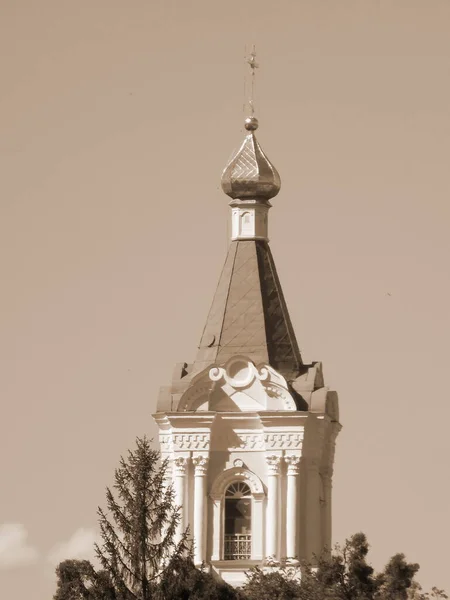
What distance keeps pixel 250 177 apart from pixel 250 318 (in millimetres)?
3180

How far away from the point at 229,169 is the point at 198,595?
11921mm

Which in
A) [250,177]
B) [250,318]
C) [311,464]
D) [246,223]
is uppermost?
[250,177]

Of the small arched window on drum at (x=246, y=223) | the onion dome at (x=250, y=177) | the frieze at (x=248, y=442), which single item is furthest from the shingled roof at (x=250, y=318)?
Answer: the frieze at (x=248, y=442)

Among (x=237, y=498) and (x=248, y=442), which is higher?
(x=248, y=442)

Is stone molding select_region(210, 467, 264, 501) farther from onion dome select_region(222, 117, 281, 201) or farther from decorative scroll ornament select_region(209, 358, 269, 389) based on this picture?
onion dome select_region(222, 117, 281, 201)

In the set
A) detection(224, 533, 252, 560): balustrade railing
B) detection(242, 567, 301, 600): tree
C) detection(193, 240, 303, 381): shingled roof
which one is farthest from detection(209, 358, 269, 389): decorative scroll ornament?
detection(242, 567, 301, 600): tree

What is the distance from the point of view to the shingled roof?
74750mm

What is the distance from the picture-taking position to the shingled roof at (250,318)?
74.8m

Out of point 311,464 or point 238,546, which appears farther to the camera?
Answer: point 311,464

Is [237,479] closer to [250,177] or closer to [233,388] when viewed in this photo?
[233,388]

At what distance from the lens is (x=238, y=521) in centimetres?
7394

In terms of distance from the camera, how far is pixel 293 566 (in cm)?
7250

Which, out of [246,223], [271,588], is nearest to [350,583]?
[271,588]

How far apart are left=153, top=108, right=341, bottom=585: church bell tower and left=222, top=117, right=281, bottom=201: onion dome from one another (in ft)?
8.32
